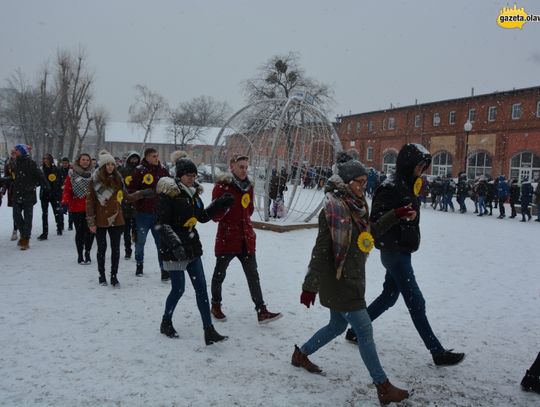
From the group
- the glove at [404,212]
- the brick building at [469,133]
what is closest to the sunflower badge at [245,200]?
the glove at [404,212]

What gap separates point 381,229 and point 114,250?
12.3 ft

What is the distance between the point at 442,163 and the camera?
3716cm

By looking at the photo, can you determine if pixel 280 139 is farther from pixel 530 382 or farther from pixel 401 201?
pixel 530 382

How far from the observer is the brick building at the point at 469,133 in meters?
30.7

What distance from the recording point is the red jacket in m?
4.74

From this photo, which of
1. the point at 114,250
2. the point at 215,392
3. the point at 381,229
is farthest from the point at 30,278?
the point at 381,229

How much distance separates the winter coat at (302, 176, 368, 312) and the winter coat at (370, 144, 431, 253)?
0.45 metres

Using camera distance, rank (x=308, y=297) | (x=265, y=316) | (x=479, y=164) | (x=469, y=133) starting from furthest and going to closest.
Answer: (x=469, y=133) < (x=479, y=164) < (x=265, y=316) < (x=308, y=297)

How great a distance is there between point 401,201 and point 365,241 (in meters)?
0.65

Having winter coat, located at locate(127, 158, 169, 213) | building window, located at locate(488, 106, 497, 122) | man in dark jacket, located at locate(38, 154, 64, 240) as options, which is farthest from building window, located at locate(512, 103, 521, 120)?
winter coat, located at locate(127, 158, 169, 213)

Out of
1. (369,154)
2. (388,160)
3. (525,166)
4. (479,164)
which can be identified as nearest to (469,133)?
(479,164)

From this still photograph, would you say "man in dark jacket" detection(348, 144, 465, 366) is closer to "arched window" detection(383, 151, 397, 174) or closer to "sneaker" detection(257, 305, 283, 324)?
"sneaker" detection(257, 305, 283, 324)

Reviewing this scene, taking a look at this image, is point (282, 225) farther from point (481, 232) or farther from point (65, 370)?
point (65, 370)

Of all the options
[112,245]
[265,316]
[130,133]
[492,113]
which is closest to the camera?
[265,316]
